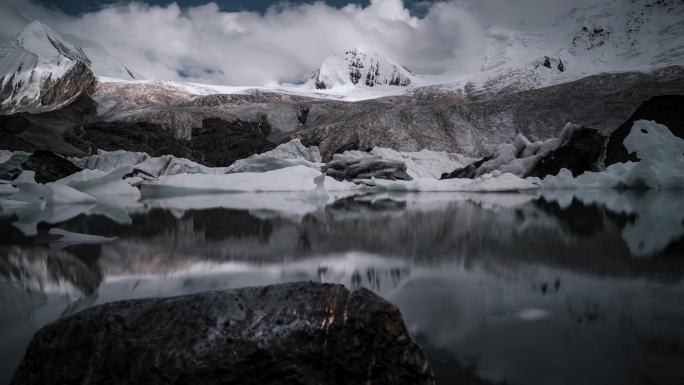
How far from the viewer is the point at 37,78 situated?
4681 centimetres

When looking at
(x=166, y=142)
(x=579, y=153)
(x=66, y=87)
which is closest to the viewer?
(x=579, y=153)

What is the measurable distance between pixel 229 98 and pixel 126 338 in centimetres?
5133

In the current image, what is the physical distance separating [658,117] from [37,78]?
187ft

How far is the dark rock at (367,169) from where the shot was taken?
14797 mm

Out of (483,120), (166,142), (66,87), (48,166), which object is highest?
(66,87)

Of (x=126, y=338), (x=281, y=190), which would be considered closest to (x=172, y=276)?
(x=126, y=338)

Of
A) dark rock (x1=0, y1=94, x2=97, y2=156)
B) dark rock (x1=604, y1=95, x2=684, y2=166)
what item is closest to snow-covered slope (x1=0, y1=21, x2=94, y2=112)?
dark rock (x1=0, y1=94, x2=97, y2=156)

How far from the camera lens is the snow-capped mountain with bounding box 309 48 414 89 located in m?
100

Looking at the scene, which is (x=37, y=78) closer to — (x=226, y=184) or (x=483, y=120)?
(x=483, y=120)

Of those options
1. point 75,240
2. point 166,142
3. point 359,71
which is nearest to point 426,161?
point 75,240

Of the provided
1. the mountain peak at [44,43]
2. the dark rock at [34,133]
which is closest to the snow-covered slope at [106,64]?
the mountain peak at [44,43]

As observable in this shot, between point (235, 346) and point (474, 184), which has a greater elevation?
point (474, 184)

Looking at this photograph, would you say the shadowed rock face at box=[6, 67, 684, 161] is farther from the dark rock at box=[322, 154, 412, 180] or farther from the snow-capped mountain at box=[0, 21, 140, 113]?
the snow-capped mountain at box=[0, 21, 140, 113]

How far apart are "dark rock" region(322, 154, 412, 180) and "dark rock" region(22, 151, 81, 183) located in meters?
8.06
